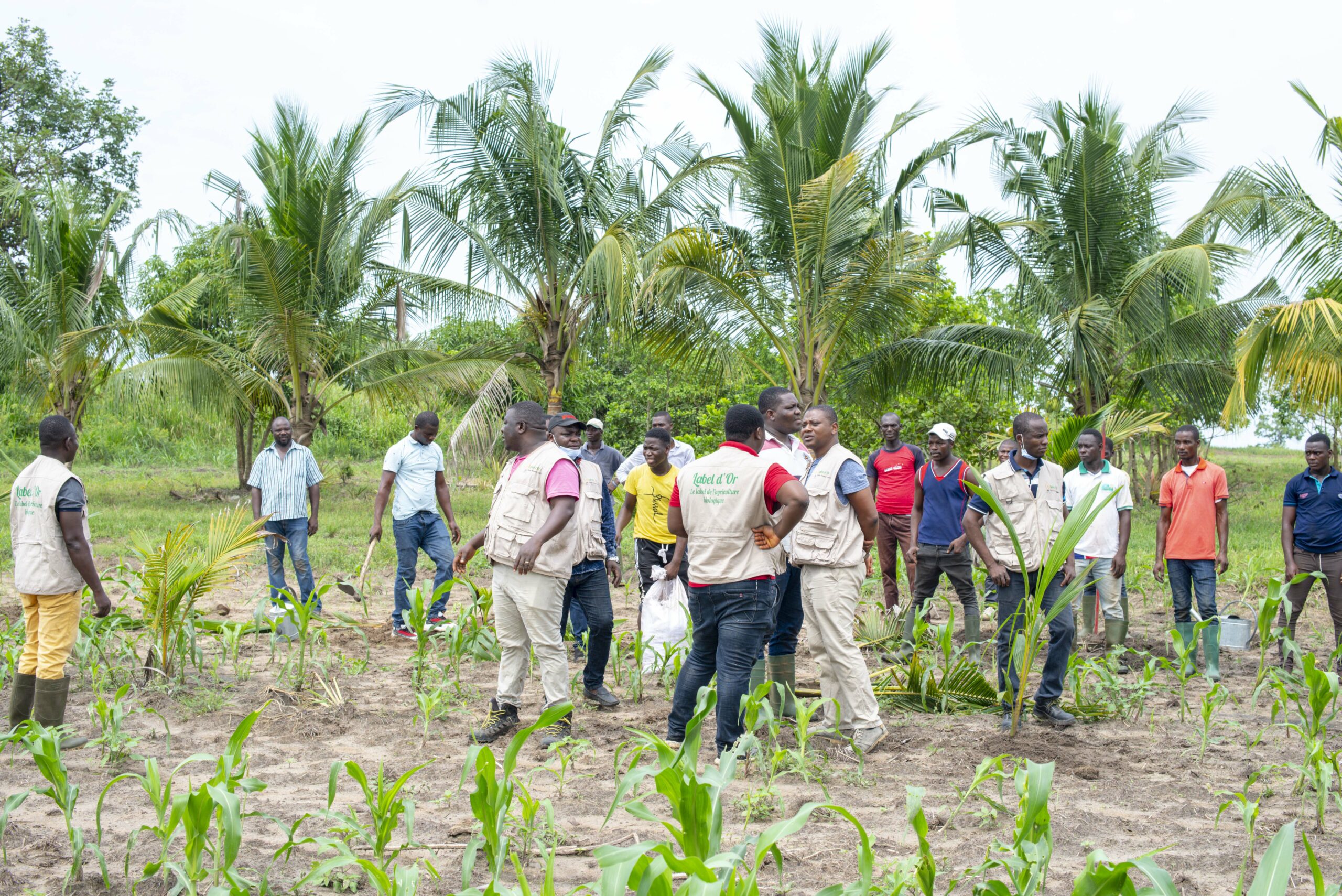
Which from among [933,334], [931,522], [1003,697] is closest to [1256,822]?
[1003,697]

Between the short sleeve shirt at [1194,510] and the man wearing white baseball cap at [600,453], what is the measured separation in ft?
12.6

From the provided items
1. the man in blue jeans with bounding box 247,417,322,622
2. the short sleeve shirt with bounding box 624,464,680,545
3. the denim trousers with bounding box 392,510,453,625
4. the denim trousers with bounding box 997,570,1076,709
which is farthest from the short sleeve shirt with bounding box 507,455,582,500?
the man in blue jeans with bounding box 247,417,322,622

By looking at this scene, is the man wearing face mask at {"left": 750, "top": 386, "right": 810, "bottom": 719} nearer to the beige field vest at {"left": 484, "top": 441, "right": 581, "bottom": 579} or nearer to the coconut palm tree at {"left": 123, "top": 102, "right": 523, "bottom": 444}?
the beige field vest at {"left": 484, "top": 441, "right": 581, "bottom": 579}

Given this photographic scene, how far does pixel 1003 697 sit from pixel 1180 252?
8584 mm

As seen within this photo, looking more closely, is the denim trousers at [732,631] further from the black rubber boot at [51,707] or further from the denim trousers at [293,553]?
the denim trousers at [293,553]

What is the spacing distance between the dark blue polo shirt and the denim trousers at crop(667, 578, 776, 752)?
12.7ft

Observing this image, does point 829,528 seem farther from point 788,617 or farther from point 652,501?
point 652,501

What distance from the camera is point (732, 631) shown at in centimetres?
468

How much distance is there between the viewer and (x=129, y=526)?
15.3 metres

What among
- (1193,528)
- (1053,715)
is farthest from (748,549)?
(1193,528)

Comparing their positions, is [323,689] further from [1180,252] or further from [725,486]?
[1180,252]

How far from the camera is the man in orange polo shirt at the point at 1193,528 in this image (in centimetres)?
699

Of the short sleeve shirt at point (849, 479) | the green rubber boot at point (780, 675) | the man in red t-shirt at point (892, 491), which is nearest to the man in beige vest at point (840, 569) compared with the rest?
the short sleeve shirt at point (849, 479)

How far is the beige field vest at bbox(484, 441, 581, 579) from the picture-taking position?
5.15 m
